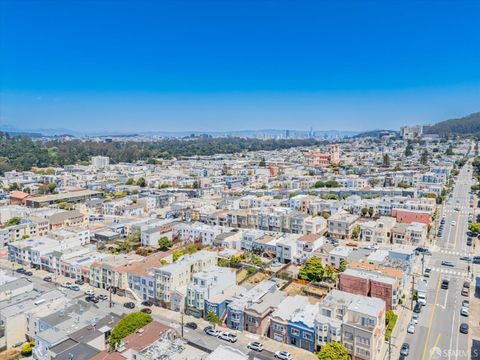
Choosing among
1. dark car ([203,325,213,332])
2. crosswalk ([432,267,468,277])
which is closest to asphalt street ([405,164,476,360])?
crosswalk ([432,267,468,277])

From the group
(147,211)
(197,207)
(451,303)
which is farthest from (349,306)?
(147,211)

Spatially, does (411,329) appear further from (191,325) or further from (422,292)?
(191,325)

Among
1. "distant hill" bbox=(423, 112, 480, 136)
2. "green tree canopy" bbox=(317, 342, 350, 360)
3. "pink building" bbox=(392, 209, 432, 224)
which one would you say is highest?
"distant hill" bbox=(423, 112, 480, 136)

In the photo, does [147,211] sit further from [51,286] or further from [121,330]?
[121,330]

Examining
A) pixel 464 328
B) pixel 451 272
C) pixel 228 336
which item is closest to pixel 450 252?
pixel 451 272

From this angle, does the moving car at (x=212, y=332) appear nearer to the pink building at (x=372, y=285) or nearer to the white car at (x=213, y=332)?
the white car at (x=213, y=332)

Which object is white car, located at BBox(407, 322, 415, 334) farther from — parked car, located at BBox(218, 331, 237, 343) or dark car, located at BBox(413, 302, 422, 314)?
parked car, located at BBox(218, 331, 237, 343)

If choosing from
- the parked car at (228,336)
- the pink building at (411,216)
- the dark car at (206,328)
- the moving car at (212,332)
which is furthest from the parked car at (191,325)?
the pink building at (411,216)
